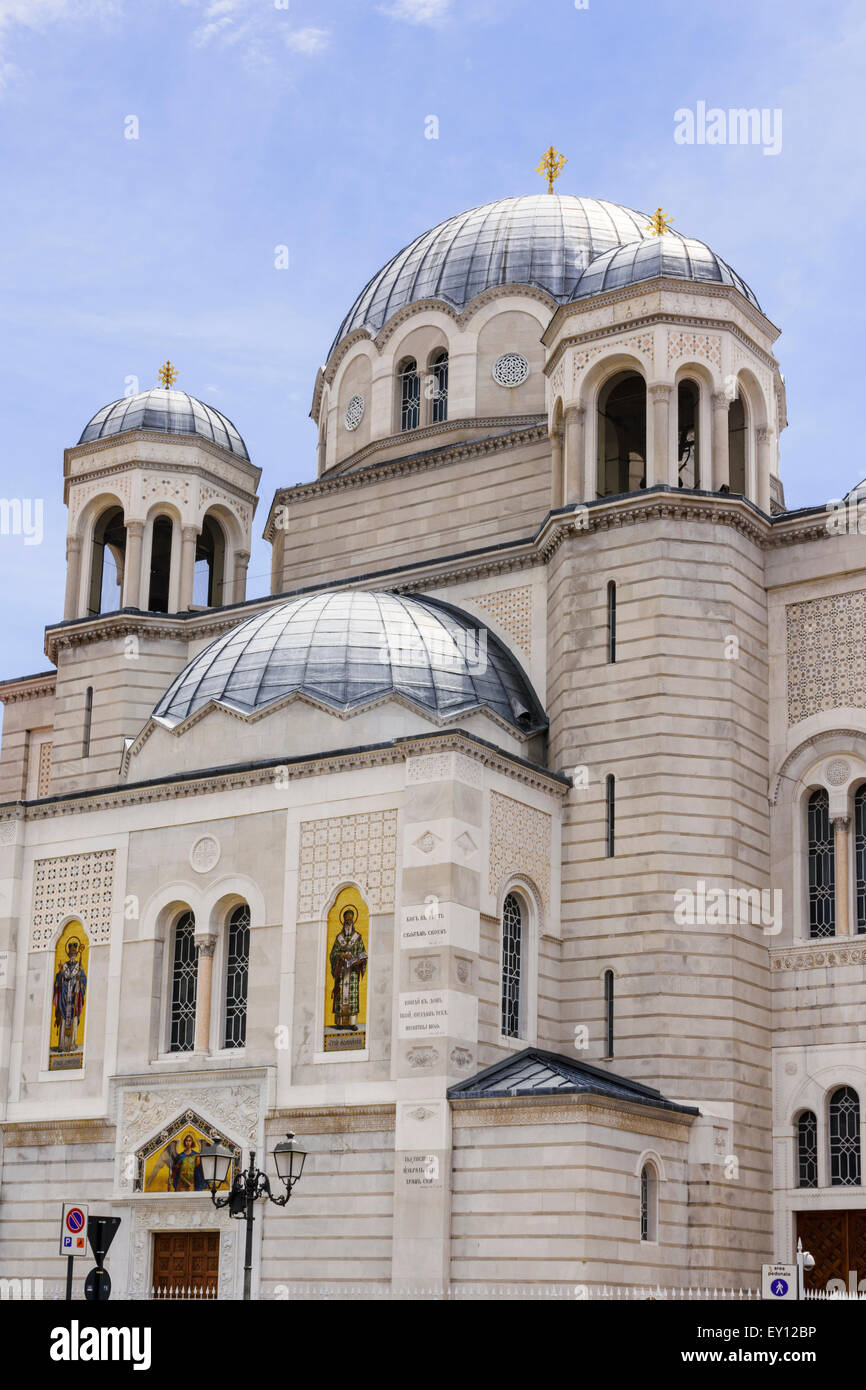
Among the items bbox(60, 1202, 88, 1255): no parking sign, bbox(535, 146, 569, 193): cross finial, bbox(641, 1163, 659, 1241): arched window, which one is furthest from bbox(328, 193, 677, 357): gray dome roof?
bbox(60, 1202, 88, 1255): no parking sign

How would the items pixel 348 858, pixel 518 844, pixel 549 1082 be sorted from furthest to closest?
pixel 518 844 → pixel 348 858 → pixel 549 1082

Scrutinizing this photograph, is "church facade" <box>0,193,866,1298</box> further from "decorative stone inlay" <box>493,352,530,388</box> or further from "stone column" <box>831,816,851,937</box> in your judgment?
"decorative stone inlay" <box>493,352,530,388</box>

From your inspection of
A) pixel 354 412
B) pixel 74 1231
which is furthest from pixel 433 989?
pixel 354 412

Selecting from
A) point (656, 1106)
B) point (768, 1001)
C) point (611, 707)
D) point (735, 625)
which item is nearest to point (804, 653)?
point (735, 625)

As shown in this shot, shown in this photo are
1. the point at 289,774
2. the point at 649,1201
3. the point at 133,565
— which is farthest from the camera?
the point at 133,565

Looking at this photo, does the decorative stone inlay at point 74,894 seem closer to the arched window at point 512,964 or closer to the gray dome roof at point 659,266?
the arched window at point 512,964

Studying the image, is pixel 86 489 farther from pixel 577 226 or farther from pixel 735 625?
pixel 735 625

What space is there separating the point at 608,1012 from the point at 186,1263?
7.50 metres

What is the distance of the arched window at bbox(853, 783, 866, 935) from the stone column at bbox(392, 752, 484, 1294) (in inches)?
246

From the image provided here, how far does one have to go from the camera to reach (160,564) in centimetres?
4084

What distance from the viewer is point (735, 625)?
1179 inches

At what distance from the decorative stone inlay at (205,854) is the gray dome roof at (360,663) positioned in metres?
2.40

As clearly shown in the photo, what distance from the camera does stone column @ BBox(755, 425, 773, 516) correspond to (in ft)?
104

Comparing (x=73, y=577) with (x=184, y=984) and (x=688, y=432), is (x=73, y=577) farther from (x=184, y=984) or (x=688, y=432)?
(x=688, y=432)
